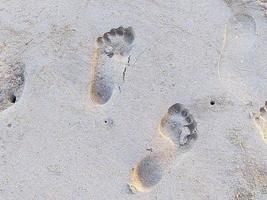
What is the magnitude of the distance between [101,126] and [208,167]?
2.10 feet

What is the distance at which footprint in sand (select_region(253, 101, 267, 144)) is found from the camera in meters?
2.76

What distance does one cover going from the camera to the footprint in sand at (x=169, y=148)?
2742 millimetres

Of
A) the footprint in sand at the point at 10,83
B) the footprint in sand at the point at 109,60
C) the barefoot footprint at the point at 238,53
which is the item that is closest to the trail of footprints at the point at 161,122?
the footprint in sand at the point at 109,60

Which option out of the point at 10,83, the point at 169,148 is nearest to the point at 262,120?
the point at 169,148

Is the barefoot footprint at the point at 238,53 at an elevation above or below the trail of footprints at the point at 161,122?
above

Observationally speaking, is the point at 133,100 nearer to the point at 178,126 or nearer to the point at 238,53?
the point at 178,126

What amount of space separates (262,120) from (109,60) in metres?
0.92

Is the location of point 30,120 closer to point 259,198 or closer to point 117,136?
point 117,136

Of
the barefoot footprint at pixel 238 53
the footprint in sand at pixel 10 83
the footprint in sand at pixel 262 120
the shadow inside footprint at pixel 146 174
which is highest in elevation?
the barefoot footprint at pixel 238 53

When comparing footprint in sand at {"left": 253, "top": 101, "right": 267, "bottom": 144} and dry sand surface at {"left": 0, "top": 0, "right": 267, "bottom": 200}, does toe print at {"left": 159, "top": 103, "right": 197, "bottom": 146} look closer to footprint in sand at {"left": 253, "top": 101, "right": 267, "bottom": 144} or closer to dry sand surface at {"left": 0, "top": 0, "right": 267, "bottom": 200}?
dry sand surface at {"left": 0, "top": 0, "right": 267, "bottom": 200}

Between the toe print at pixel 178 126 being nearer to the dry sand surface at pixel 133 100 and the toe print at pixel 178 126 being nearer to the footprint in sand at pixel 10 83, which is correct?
the dry sand surface at pixel 133 100

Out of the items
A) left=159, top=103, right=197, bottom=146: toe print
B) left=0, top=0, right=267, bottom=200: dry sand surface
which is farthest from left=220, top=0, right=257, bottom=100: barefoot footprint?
left=159, top=103, right=197, bottom=146: toe print

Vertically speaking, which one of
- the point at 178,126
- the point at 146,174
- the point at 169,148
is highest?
the point at 178,126

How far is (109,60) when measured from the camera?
9.23 ft
